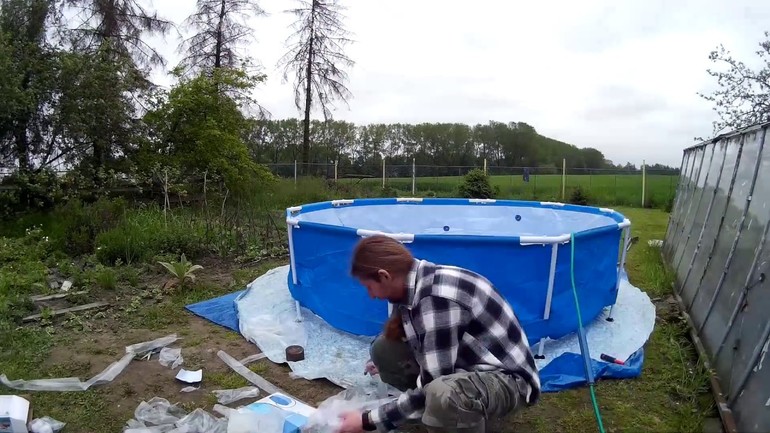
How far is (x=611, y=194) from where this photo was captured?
606 inches

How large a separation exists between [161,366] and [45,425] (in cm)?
89

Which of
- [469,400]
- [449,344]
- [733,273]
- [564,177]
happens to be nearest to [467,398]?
[469,400]

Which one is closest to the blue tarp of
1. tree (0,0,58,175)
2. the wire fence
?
tree (0,0,58,175)

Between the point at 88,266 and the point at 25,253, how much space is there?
3.56 feet

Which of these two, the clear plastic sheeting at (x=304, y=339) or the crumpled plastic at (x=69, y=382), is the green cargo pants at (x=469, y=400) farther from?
the crumpled plastic at (x=69, y=382)

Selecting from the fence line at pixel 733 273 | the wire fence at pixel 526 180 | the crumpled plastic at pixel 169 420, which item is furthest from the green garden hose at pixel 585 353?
the wire fence at pixel 526 180

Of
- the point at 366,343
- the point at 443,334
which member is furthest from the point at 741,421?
the point at 366,343

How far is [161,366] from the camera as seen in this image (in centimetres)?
353

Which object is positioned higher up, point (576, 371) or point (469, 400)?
point (469, 400)

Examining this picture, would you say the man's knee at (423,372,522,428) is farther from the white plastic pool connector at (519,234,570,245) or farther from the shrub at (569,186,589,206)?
the shrub at (569,186,589,206)

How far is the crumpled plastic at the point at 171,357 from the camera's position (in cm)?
355

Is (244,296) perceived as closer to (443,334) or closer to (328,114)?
(443,334)

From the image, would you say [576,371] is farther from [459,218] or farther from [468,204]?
[468,204]

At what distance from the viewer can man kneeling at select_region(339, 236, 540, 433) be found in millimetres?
1956
